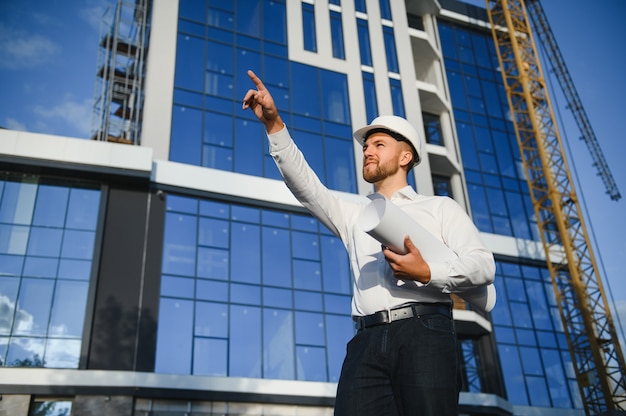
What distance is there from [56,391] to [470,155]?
2348cm

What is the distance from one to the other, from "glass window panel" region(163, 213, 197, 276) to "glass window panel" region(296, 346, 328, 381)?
16.2 ft

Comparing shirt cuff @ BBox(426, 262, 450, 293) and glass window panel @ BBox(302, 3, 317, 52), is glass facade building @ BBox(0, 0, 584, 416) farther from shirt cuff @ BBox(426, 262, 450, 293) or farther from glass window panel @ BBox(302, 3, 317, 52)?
shirt cuff @ BBox(426, 262, 450, 293)

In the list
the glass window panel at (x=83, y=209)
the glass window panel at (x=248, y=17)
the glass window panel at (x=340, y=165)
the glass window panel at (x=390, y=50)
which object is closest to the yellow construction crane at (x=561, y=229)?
the glass window panel at (x=390, y=50)

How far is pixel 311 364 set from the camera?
24.7 m

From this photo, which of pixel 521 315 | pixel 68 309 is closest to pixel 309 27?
pixel 521 315

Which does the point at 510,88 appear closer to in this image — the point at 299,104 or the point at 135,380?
the point at 299,104

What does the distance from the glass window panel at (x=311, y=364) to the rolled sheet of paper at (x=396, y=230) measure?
21.6m

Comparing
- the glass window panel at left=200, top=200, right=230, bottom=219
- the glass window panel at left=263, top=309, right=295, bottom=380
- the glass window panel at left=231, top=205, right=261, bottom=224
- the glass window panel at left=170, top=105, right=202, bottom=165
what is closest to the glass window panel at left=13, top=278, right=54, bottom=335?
the glass window panel at left=200, top=200, right=230, bottom=219

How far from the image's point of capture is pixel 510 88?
39750 mm

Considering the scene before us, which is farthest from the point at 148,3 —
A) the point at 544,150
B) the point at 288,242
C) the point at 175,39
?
the point at 544,150

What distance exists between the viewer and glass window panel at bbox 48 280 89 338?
21797 mm

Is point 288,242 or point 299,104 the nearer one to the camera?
point 288,242

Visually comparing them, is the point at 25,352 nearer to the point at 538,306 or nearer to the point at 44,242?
the point at 44,242

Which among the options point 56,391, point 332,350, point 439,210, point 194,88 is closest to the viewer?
point 439,210
